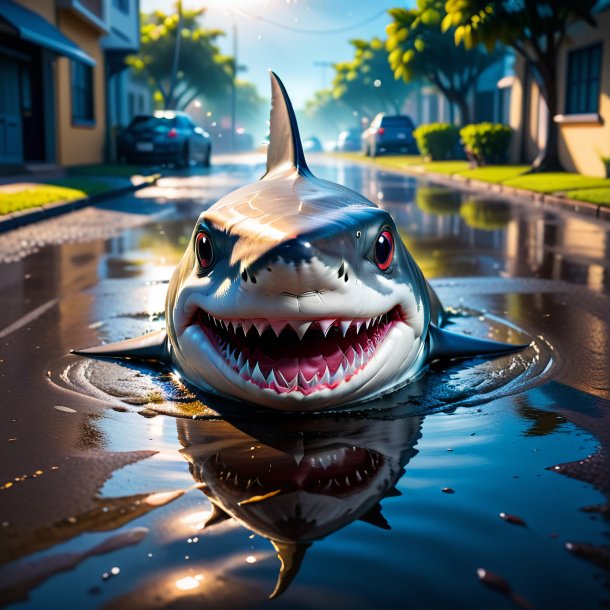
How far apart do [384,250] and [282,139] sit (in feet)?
4.42

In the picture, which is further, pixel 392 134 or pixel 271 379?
pixel 392 134

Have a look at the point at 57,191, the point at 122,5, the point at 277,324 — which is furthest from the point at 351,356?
the point at 122,5

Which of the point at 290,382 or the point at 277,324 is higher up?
the point at 277,324

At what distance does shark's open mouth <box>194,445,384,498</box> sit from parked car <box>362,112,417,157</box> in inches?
1511

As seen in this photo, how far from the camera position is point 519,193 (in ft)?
61.1

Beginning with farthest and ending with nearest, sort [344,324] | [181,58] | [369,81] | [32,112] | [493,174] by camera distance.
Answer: [369,81] → [181,58] → [32,112] → [493,174] → [344,324]

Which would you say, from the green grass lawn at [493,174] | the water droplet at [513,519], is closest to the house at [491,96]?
the green grass lawn at [493,174]

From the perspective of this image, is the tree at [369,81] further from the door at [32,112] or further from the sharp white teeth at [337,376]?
the sharp white teeth at [337,376]

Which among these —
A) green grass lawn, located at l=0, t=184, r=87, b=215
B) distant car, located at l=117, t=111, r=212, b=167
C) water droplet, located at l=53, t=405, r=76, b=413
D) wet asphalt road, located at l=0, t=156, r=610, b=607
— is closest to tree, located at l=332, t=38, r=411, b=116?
distant car, located at l=117, t=111, r=212, b=167

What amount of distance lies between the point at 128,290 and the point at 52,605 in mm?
5192

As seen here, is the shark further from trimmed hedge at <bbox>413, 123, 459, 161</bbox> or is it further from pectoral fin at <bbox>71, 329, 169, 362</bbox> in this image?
trimmed hedge at <bbox>413, 123, 459, 161</bbox>

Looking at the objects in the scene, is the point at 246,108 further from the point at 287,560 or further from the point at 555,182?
the point at 287,560

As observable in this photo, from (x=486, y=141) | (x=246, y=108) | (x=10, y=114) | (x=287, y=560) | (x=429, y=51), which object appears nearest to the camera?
(x=287, y=560)

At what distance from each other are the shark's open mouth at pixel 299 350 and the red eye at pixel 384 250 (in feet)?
0.66
